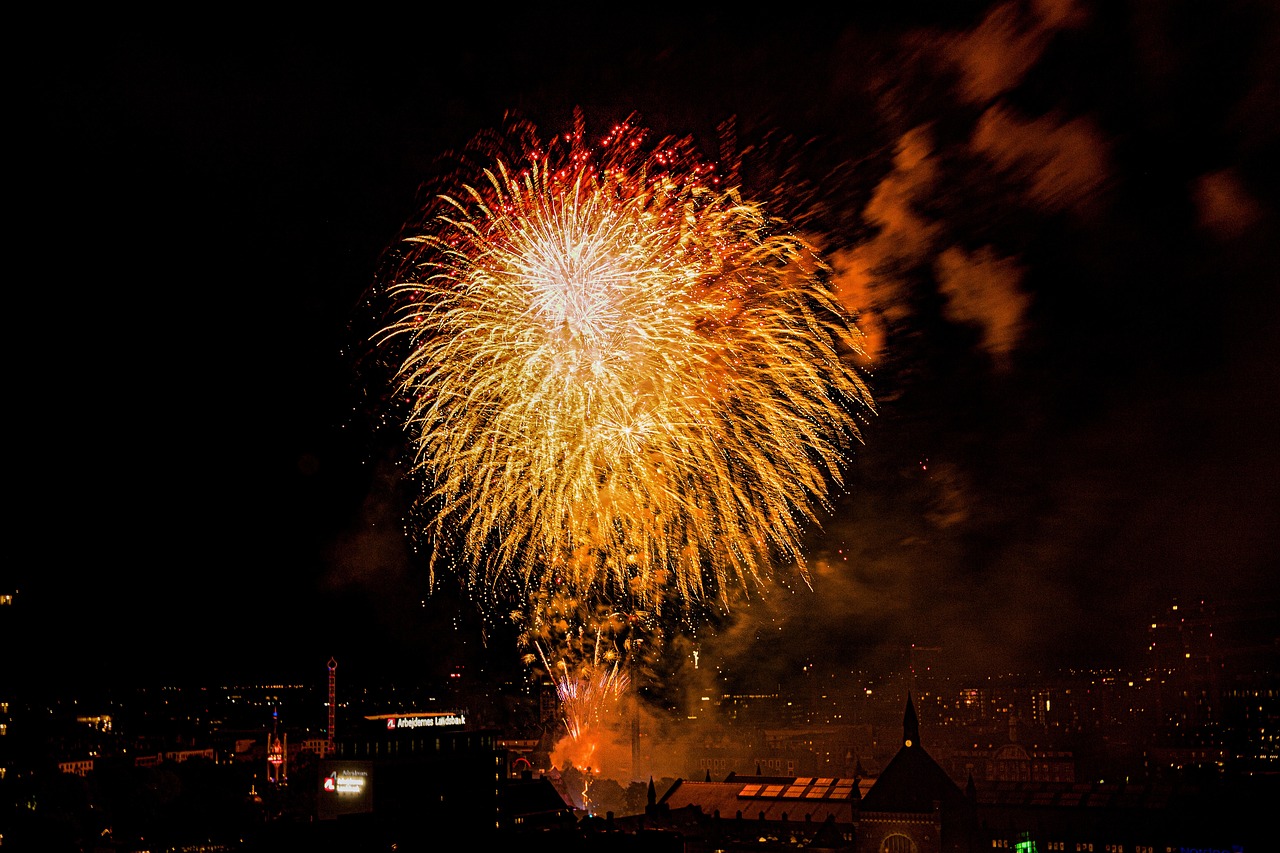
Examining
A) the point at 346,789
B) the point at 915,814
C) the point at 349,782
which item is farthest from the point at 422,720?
the point at 915,814

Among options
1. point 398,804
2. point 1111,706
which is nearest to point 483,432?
point 398,804

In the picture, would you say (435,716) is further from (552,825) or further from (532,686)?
(532,686)

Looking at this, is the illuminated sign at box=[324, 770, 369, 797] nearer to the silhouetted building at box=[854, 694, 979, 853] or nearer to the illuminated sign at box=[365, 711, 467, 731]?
the illuminated sign at box=[365, 711, 467, 731]

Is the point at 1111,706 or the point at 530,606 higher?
the point at 530,606

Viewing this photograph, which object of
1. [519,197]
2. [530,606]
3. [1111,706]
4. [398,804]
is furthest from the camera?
[1111,706]

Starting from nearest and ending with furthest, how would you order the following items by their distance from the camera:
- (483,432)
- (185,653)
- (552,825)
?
(483,432)
(552,825)
(185,653)

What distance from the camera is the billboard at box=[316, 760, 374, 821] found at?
51750 millimetres

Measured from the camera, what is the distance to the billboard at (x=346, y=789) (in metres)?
51.8

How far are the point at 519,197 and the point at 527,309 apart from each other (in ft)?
8.01

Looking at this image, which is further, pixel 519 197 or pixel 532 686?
pixel 532 686

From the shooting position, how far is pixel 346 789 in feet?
171

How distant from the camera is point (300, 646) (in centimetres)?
7294

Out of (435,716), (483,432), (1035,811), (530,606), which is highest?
(483,432)

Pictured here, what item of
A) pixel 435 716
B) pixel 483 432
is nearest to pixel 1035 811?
pixel 435 716
